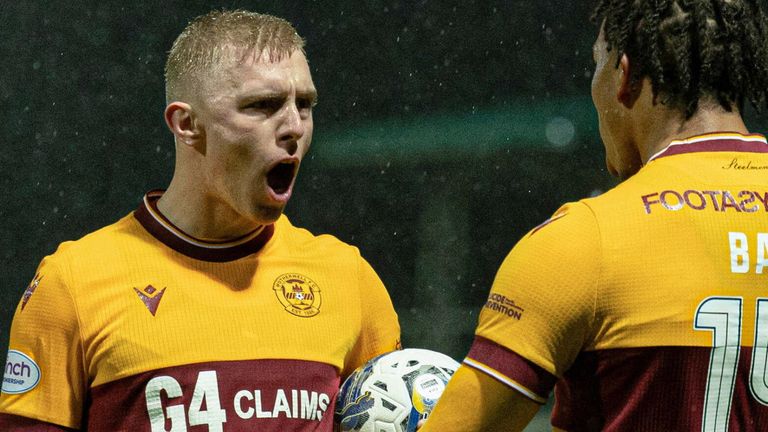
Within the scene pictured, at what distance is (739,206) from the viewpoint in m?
1.52

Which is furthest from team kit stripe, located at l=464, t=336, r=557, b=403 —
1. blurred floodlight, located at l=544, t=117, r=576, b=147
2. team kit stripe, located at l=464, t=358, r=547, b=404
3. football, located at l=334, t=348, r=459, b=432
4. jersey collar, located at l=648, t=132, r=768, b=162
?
blurred floodlight, located at l=544, t=117, r=576, b=147

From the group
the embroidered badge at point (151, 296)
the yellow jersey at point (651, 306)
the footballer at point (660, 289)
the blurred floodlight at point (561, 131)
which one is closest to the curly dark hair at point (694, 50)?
the footballer at point (660, 289)

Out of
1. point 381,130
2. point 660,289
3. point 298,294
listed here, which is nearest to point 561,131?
point 381,130

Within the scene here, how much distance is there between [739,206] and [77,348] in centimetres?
122

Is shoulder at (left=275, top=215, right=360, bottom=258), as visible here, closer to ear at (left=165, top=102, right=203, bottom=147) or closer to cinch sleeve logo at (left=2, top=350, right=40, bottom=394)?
ear at (left=165, top=102, right=203, bottom=147)

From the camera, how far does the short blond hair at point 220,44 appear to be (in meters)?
2.19

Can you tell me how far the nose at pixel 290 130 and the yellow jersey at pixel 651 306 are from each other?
78 cm

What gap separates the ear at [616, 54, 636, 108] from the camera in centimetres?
161

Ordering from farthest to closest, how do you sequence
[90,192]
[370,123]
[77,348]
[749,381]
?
[370,123] → [90,192] → [77,348] → [749,381]

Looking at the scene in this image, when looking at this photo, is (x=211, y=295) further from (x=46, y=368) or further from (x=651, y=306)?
(x=651, y=306)

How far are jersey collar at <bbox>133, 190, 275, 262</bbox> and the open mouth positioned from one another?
0.37 feet


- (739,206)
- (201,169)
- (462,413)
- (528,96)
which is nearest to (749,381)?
(739,206)

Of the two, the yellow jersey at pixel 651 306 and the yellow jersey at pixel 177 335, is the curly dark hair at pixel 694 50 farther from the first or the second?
the yellow jersey at pixel 177 335

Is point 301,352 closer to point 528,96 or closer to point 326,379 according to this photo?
point 326,379
